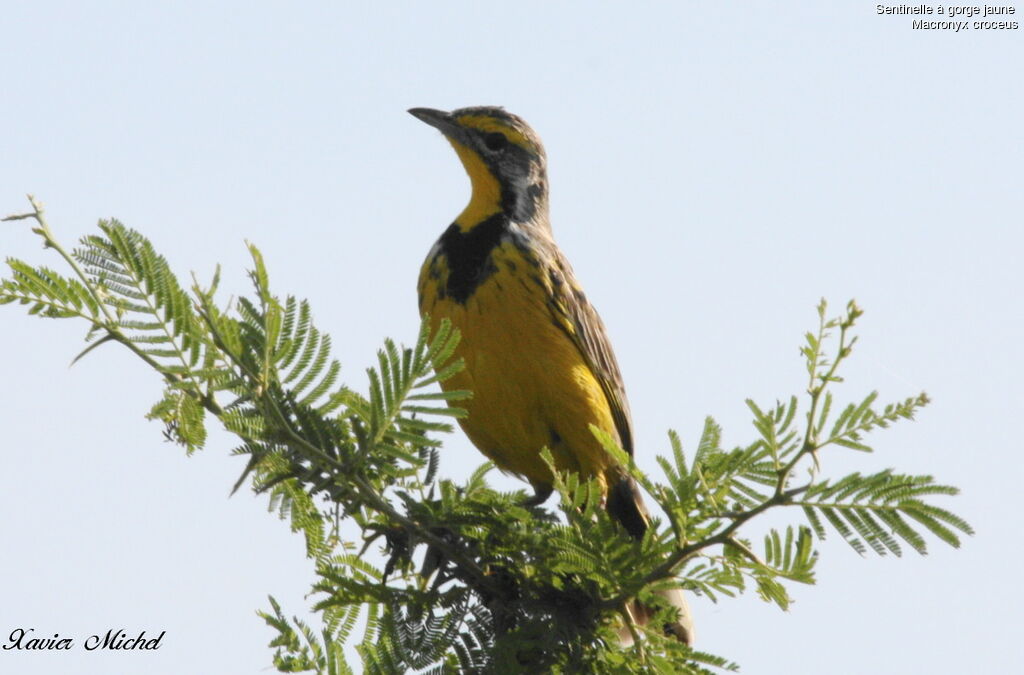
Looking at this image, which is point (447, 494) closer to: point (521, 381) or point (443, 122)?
point (521, 381)

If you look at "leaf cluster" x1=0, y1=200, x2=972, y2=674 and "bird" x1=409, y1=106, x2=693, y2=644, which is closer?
"leaf cluster" x1=0, y1=200, x2=972, y2=674

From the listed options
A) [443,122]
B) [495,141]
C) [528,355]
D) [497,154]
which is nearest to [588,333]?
[528,355]

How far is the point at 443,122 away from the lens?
25.3 feet

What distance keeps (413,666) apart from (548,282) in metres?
2.82

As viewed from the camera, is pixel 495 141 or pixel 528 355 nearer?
pixel 528 355

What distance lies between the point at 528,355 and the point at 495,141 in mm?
2006

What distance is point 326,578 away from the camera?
4.35 meters

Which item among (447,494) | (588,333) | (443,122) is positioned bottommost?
(447,494)

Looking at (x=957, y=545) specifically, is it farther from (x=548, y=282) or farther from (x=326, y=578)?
(x=548, y=282)

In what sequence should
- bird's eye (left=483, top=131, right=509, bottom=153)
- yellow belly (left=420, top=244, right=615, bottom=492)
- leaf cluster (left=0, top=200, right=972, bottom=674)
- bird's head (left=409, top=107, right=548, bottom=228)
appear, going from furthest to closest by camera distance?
bird's eye (left=483, top=131, right=509, bottom=153) < bird's head (left=409, top=107, right=548, bottom=228) < yellow belly (left=420, top=244, right=615, bottom=492) < leaf cluster (left=0, top=200, right=972, bottom=674)

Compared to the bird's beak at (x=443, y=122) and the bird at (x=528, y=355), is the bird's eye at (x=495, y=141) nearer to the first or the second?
the bird's beak at (x=443, y=122)

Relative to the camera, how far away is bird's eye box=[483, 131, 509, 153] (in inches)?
303

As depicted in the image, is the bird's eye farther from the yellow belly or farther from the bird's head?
the yellow belly

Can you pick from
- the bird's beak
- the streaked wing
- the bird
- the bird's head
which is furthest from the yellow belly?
the bird's beak
